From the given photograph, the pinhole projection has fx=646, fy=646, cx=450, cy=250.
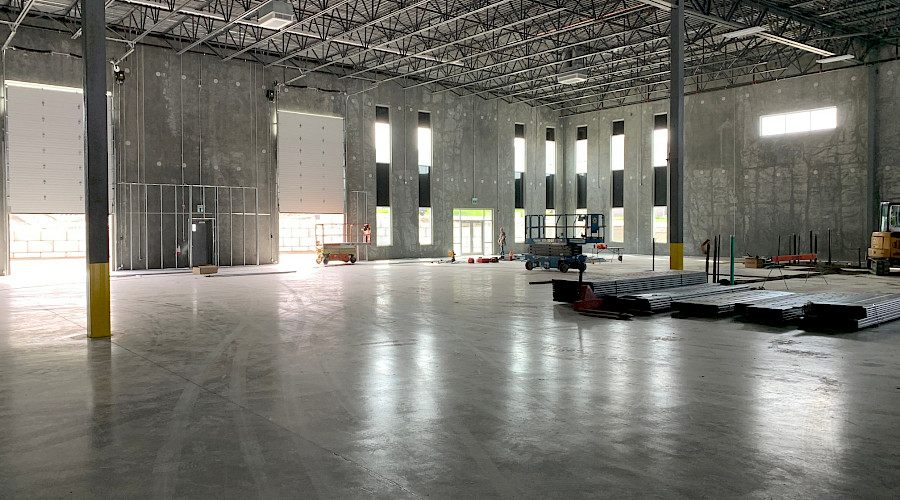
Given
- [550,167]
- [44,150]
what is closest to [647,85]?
[550,167]

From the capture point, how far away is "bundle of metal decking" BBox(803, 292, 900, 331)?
35.2ft

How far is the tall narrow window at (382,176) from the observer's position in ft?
113

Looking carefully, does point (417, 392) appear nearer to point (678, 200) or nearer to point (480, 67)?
point (678, 200)

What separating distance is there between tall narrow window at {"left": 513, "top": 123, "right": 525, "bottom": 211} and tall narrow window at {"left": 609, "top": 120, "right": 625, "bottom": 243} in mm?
5511

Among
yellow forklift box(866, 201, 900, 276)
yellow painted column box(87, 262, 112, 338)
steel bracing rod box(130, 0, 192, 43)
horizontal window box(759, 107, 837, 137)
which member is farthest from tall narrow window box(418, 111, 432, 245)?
yellow painted column box(87, 262, 112, 338)

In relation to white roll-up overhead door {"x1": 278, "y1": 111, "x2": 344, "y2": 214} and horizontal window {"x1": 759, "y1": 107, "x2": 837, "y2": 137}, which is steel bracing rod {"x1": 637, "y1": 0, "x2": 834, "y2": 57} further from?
white roll-up overhead door {"x1": 278, "y1": 111, "x2": 344, "y2": 214}

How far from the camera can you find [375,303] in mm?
14906

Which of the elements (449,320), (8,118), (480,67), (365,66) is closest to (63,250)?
(8,118)

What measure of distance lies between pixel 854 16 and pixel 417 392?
27.8 meters

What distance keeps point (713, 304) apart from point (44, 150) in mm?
24805

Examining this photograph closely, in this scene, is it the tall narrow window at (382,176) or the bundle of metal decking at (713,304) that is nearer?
the bundle of metal decking at (713,304)

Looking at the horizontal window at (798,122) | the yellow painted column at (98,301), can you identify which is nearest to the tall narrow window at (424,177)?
the horizontal window at (798,122)

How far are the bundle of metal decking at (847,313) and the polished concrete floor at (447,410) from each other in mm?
315

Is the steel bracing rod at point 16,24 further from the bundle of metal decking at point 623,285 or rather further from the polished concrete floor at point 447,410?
the bundle of metal decking at point 623,285
